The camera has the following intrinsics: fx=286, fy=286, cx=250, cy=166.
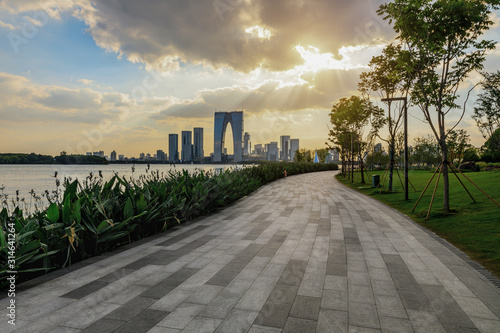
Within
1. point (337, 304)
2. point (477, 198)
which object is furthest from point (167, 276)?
point (477, 198)

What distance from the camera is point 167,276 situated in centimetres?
412

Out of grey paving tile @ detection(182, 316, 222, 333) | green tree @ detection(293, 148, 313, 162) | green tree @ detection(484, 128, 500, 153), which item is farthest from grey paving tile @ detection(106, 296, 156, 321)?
green tree @ detection(293, 148, 313, 162)

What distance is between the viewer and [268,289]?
3.68 meters

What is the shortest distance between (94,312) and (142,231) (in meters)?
3.35

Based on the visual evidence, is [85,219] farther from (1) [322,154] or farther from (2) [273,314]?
(1) [322,154]

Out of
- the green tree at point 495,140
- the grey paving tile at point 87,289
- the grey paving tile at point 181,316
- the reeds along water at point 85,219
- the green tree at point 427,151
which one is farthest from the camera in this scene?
the green tree at point 427,151

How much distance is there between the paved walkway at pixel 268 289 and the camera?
291 cm

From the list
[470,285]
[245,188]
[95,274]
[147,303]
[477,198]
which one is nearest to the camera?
[147,303]

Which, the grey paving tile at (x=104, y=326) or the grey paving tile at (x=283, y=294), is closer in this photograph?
the grey paving tile at (x=104, y=326)

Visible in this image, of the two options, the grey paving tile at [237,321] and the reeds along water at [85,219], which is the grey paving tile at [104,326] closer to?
the grey paving tile at [237,321]

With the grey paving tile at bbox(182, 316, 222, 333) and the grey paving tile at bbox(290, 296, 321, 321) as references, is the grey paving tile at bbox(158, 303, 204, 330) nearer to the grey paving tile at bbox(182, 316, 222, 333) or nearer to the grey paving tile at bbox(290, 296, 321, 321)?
the grey paving tile at bbox(182, 316, 222, 333)

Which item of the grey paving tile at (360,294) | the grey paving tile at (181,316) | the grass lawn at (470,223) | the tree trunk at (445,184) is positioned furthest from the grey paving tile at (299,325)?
the tree trunk at (445,184)

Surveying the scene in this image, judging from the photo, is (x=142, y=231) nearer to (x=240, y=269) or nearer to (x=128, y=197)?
(x=128, y=197)

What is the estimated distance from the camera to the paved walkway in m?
2.91
